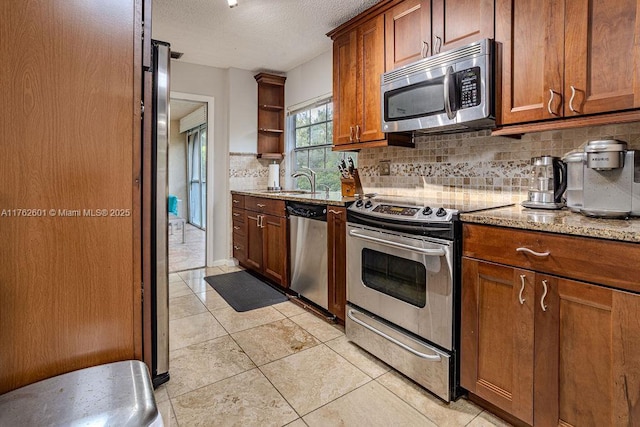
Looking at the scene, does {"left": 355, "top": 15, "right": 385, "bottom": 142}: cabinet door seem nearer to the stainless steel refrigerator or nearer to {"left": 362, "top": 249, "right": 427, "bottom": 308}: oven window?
{"left": 362, "top": 249, "right": 427, "bottom": 308}: oven window

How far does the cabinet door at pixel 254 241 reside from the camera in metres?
3.60

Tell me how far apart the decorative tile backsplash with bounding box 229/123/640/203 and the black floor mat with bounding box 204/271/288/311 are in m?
1.40

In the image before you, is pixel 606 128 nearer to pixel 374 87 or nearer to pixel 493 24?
pixel 493 24

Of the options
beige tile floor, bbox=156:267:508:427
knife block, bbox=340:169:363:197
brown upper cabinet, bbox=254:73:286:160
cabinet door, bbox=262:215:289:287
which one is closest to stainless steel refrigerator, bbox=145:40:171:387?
beige tile floor, bbox=156:267:508:427

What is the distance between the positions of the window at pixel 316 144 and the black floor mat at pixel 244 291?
4.20 feet

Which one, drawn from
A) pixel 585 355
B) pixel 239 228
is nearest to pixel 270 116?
pixel 239 228

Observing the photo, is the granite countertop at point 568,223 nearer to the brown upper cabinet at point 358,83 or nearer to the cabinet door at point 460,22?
the cabinet door at point 460,22

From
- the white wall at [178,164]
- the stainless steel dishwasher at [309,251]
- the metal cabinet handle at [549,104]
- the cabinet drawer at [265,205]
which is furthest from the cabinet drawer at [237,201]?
the white wall at [178,164]

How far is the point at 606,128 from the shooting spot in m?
1.72

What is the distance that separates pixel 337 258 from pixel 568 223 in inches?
58.1

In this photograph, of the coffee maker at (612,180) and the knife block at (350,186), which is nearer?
the coffee maker at (612,180)

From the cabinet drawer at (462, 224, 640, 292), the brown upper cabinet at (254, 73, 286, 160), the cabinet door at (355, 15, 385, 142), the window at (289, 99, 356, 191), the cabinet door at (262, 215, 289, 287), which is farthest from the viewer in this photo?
the brown upper cabinet at (254, 73, 286, 160)

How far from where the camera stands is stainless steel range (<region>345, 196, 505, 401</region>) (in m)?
1.65

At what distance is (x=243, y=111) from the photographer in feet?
14.0
